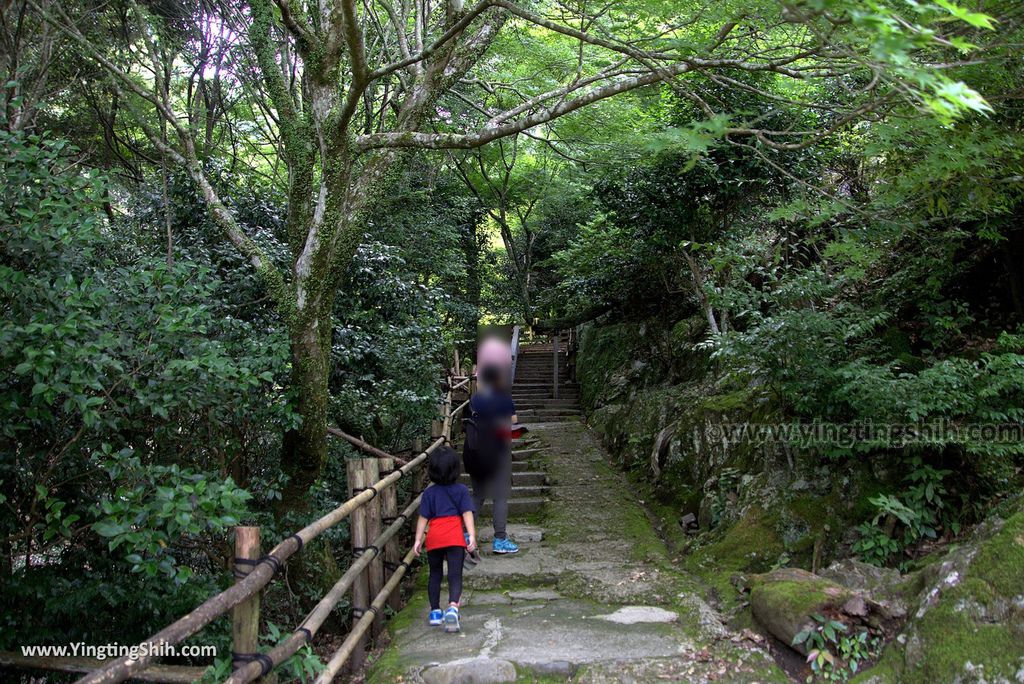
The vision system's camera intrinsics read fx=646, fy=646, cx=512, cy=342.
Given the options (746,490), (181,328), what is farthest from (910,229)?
(181,328)

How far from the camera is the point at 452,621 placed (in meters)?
4.09

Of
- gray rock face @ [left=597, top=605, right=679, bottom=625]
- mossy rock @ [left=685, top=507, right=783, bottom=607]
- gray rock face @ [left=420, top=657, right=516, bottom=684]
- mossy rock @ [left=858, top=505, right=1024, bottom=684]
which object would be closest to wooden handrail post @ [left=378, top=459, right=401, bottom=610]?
gray rock face @ [left=420, top=657, right=516, bottom=684]

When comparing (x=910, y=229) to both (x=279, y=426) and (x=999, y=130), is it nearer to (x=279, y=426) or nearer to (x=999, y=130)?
(x=999, y=130)

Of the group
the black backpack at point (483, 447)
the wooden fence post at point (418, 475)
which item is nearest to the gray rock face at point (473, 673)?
the black backpack at point (483, 447)

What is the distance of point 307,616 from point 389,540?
115 cm

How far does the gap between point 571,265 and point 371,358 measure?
6784mm

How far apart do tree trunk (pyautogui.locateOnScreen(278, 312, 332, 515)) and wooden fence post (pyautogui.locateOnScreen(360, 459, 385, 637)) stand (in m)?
0.49

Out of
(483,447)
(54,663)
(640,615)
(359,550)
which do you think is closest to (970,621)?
(640,615)

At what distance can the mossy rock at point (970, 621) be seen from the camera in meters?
2.69

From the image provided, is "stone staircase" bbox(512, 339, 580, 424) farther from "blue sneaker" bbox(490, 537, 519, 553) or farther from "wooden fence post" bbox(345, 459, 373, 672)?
"wooden fence post" bbox(345, 459, 373, 672)

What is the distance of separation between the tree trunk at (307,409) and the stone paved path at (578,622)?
1214 mm

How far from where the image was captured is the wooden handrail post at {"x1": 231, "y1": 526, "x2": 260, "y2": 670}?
101 inches

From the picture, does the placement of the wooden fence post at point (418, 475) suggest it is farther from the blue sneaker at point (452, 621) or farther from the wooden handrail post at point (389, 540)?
the blue sneaker at point (452, 621)

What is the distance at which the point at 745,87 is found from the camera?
4.05m
